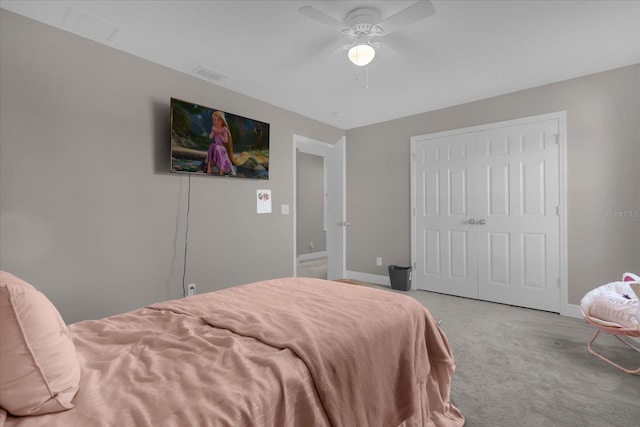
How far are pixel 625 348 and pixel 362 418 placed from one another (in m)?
2.72

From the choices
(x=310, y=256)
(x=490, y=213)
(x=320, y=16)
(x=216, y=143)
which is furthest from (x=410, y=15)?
(x=310, y=256)

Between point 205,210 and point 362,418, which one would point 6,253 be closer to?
point 205,210

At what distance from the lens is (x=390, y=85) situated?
3328mm

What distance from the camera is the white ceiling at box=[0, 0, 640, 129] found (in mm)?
2074

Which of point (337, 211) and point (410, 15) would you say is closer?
point (410, 15)

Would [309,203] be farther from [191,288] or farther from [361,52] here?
[361,52]

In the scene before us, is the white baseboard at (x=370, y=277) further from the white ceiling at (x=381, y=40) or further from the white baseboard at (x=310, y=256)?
the white ceiling at (x=381, y=40)

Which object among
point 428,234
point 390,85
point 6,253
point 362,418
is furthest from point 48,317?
point 428,234

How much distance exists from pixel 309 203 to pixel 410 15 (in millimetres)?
5444

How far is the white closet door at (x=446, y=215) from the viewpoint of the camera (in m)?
3.93

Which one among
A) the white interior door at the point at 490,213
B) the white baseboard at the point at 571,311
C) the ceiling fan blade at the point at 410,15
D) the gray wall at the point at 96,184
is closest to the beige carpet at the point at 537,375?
the white baseboard at the point at 571,311

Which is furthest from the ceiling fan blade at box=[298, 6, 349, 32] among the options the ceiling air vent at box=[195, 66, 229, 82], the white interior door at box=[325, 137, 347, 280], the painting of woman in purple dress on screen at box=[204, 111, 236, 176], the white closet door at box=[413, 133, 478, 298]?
the white interior door at box=[325, 137, 347, 280]

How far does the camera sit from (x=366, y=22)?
2146 millimetres

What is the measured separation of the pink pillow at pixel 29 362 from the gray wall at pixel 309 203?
6025mm
